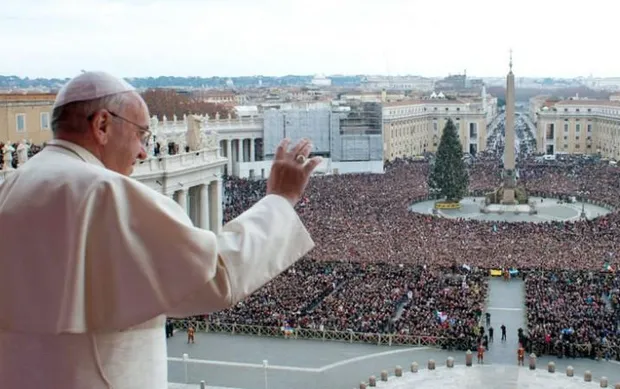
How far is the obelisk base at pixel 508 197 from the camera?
190 ft

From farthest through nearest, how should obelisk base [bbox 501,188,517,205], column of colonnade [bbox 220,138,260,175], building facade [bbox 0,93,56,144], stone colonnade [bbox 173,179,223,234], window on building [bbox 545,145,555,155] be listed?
1. window on building [bbox 545,145,555,155]
2. column of colonnade [bbox 220,138,260,175]
3. obelisk base [bbox 501,188,517,205]
4. building facade [bbox 0,93,56,144]
5. stone colonnade [bbox 173,179,223,234]

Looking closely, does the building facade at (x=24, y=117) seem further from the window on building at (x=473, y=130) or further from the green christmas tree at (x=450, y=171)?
the window on building at (x=473, y=130)

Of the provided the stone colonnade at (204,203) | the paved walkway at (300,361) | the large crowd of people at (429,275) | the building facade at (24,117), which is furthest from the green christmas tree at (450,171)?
the paved walkway at (300,361)

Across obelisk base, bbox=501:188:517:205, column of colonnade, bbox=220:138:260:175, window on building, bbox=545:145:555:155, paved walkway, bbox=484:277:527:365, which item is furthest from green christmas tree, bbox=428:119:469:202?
window on building, bbox=545:145:555:155

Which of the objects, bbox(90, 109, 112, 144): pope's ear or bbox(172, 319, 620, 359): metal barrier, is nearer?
bbox(90, 109, 112, 144): pope's ear

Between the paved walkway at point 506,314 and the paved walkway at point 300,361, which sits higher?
the paved walkway at point 300,361

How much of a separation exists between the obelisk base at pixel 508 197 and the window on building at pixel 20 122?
3269 cm

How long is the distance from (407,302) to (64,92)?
84.6 ft

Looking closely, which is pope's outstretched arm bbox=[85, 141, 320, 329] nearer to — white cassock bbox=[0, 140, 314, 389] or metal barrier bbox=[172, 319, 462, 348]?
white cassock bbox=[0, 140, 314, 389]

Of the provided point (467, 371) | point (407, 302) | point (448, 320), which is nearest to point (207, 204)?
point (407, 302)

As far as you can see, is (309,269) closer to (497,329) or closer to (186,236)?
(497,329)

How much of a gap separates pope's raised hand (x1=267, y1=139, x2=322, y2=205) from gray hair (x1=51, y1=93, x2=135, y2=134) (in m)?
0.53

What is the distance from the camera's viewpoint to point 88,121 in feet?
9.07

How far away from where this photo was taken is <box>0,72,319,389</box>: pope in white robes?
249 cm
